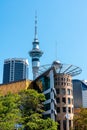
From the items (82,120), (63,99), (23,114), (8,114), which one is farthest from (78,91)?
(8,114)

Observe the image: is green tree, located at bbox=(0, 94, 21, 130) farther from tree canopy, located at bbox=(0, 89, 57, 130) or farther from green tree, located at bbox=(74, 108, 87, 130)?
green tree, located at bbox=(74, 108, 87, 130)

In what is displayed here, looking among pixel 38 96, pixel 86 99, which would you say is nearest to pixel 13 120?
pixel 38 96

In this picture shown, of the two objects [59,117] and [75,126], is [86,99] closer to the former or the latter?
[59,117]

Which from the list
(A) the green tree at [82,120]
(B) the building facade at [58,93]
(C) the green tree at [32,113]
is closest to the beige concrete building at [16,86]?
(B) the building facade at [58,93]

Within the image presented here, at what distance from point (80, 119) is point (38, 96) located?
1060 centimetres

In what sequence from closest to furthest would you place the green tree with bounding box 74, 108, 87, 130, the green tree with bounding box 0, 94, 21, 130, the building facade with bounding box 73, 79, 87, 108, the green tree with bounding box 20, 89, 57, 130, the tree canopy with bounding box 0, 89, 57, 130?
the green tree with bounding box 0, 94, 21, 130, the tree canopy with bounding box 0, 89, 57, 130, the green tree with bounding box 20, 89, 57, 130, the green tree with bounding box 74, 108, 87, 130, the building facade with bounding box 73, 79, 87, 108

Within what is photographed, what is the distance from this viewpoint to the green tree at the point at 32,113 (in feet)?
185

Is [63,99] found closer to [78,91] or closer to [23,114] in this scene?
[23,114]

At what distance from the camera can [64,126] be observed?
81250 mm

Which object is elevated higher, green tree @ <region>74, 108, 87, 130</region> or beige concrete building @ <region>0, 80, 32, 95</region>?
beige concrete building @ <region>0, 80, 32, 95</region>

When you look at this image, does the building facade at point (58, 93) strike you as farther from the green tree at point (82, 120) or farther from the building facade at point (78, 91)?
the building facade at point (78, 91)

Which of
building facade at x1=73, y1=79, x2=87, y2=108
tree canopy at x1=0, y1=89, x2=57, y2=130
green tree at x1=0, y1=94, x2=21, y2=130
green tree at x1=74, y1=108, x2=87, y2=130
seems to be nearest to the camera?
green tree at x1=0, y1=94, x2=21, y2=130

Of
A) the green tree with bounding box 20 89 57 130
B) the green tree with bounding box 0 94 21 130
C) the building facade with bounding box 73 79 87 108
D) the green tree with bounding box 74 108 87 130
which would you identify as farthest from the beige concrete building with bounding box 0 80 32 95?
the building facade with bounding box 73 79 87 108

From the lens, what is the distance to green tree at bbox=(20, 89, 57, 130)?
185 ft
